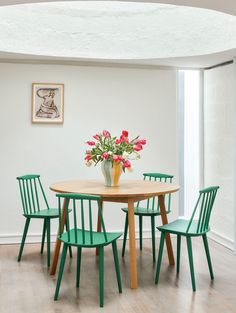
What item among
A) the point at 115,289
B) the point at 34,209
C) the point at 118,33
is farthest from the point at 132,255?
the point at 118,33

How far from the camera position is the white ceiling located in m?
4.58

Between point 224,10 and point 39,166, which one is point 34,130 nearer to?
point 39,166

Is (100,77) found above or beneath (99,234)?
above

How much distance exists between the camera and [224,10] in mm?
3148

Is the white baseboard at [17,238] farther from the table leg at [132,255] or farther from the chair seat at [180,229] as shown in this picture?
the chair seat at [180,229]

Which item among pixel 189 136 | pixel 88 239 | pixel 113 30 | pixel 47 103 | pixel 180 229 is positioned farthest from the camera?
pixel 189 136

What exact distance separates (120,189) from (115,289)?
877 millimetres

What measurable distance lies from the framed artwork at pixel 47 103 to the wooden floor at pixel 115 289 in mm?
1644

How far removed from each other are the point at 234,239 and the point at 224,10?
8.70ft

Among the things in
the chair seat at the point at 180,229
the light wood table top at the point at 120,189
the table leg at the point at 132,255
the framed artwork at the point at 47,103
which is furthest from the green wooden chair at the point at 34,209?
the chair seat at the point at 180,229

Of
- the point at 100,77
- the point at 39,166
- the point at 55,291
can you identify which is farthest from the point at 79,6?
the point at 55,291

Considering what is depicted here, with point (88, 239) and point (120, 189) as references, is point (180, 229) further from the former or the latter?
point (88, 239)

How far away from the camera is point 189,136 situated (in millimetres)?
5734

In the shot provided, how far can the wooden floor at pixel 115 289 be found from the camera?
123 inches
